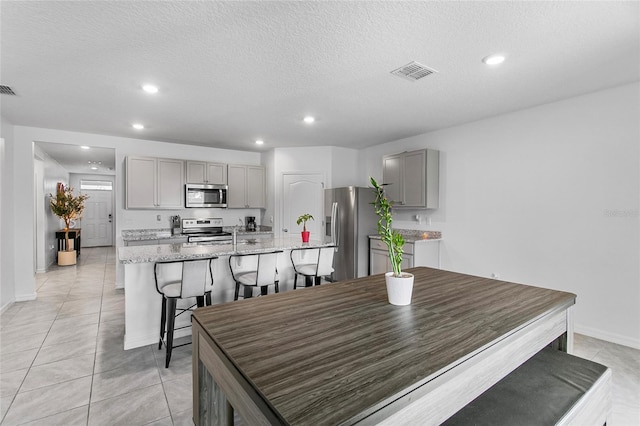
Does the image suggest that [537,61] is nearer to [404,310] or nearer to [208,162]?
[404,310]

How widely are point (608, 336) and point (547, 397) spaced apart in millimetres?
2561

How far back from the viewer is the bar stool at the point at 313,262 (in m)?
3.49

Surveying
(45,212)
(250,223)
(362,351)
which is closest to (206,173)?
(250,223)

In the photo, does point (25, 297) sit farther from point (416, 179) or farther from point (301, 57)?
point (416, 179)

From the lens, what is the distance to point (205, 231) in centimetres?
558

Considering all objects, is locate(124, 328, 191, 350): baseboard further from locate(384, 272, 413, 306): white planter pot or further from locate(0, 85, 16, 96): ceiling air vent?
locate(0, 85, 16, 96): ceiling air vent

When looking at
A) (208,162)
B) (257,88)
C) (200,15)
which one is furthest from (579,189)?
(208,162)

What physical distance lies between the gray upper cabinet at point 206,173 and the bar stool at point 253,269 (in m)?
2.93

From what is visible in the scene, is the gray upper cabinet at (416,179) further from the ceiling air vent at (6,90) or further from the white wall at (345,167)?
the ceiling air vent at (6,90)

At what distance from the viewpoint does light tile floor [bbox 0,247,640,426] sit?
198 centimetres

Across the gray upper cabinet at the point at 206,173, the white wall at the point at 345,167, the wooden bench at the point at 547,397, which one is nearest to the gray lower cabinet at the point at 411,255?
the white wall at the point at 345,167

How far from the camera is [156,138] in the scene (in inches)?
203

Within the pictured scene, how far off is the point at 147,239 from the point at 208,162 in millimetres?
1707

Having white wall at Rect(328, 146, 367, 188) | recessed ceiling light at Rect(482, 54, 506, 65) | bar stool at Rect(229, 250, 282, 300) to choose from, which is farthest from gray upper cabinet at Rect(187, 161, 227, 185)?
recessed ceiling light at Rect(482, 54, 506, 65)
